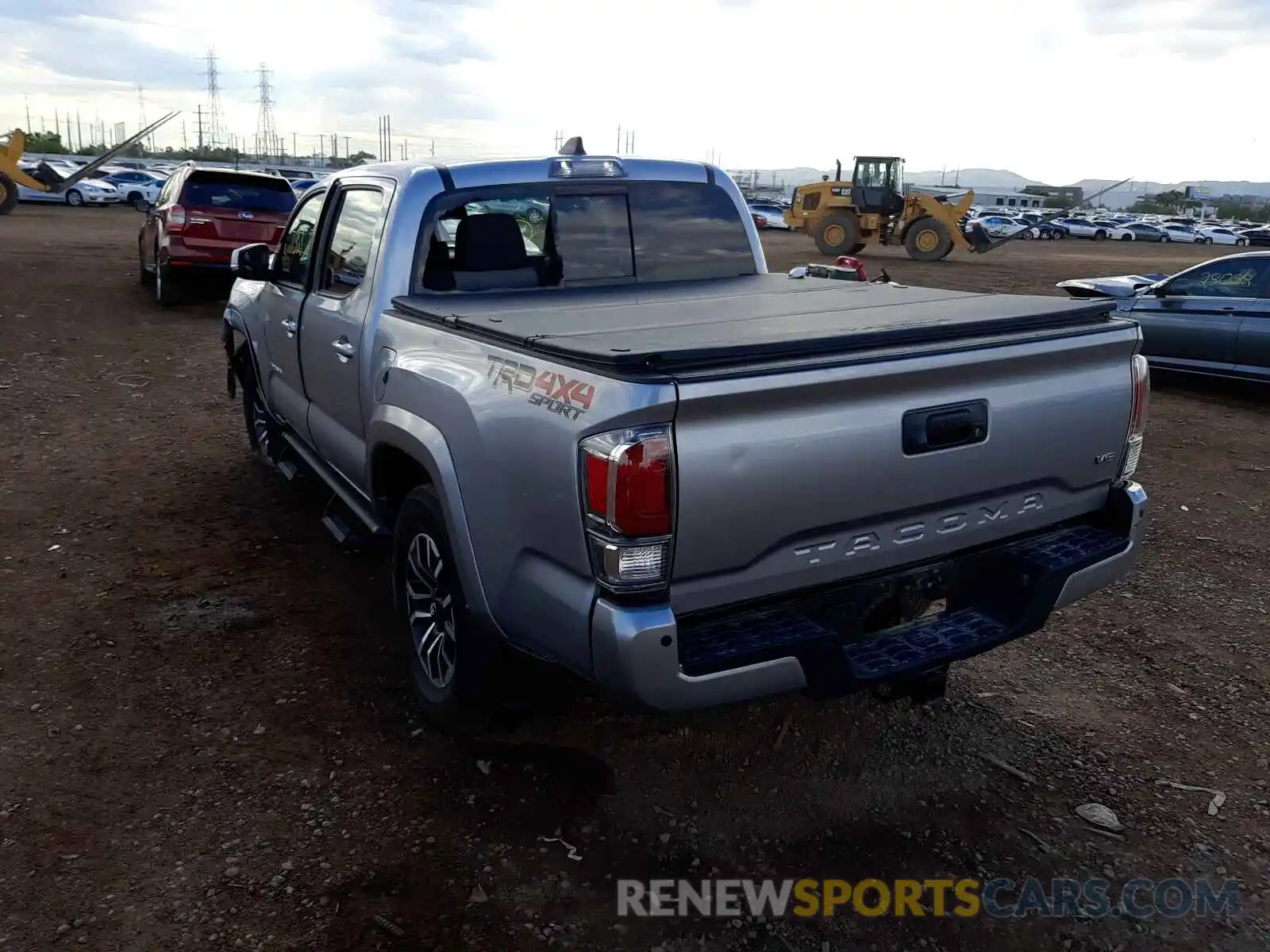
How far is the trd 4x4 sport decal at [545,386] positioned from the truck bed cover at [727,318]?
0.21 feet

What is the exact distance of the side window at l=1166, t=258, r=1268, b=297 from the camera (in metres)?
9.63

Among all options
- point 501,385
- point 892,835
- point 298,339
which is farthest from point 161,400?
point 892,835

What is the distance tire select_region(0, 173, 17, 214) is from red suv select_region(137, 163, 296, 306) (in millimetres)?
21903

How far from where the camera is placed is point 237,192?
44.0 feet

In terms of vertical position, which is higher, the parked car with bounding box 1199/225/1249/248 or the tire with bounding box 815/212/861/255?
the parked car with bounding box 1199/225/1249/248

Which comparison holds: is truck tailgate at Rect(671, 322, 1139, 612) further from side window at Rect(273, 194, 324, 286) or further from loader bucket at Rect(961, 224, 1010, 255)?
loader bucket at Rect(961, 224, 1010, 255)

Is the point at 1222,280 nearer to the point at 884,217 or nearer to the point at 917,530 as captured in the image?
the point at 917,530

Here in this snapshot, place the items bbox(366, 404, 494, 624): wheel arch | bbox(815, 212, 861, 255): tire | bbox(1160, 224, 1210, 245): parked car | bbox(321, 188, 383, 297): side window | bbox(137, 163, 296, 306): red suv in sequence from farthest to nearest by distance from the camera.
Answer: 1. bbox(1160, 224, 1210, 245): parked car
2. bbox(815, 212, 861, 255): tire
3. bbox(137, 163, 296, 306): red suv
4. bbox(321, 188, 383, 297): side window
5. bbox(366, 404, 494, 624): wheel arch

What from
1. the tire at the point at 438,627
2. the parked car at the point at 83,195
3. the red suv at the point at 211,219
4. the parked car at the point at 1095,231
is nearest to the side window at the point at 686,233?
the tire at the point at 438,627

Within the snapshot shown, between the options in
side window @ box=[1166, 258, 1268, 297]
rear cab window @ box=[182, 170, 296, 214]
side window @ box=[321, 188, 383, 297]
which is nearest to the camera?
side window @ box=[321, 188, 383, 297]

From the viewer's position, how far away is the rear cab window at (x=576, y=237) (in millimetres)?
4219

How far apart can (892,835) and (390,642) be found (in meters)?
2.30

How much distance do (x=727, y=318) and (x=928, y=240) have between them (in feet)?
93.5

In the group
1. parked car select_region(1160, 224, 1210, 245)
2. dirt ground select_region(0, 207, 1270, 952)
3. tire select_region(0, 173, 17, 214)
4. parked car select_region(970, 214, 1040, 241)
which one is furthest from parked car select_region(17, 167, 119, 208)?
parked car select_region(1160, 224, 1210, 245)
